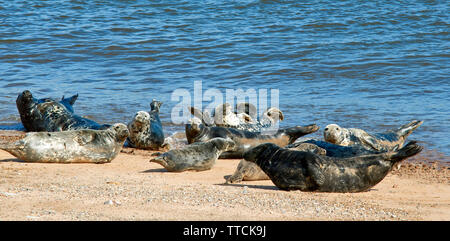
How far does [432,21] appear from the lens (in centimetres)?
1656

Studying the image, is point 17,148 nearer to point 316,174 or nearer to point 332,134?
point 316,174

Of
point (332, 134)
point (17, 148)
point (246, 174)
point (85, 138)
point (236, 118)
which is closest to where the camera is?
point (246, 174)

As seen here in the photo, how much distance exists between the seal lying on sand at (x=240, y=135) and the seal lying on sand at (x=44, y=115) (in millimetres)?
1744

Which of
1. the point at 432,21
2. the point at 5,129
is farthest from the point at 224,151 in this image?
the point at 432,21

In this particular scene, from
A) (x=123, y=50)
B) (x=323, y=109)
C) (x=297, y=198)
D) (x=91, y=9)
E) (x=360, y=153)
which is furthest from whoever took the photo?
(x=91, y=9)

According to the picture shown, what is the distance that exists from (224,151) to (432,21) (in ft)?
34.4

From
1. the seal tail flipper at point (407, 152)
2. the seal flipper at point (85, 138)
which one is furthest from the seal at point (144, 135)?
the seal tail flipper at point (407, 152)

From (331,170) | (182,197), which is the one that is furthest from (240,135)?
(182,197)

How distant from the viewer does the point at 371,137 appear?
8578mm

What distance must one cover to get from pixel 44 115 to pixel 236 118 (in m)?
2.75

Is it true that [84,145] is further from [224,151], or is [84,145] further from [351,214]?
[351,214]

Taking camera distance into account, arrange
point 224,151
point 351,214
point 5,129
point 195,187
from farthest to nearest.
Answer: point 5,129 < point 224,151 < point 195,187 < point 351,214

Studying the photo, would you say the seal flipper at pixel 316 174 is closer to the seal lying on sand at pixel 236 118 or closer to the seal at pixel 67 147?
the seal at pixel 67 147

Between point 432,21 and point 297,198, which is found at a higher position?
point 297,198
